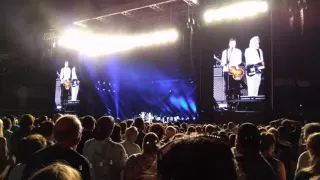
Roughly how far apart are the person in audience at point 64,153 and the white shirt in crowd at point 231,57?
1215 cm

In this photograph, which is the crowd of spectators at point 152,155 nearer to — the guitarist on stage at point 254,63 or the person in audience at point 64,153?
the person in audience at point 64,153

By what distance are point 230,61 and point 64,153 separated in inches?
490

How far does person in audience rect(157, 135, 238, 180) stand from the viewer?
0.84m

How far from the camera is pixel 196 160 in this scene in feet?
2.77

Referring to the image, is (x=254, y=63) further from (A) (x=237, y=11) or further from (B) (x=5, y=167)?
(B) (x=5, y=167)

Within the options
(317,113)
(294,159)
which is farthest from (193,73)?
(294,159)

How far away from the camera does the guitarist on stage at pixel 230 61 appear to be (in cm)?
1381

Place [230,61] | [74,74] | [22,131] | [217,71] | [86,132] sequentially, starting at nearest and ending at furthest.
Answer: [86,132]
[22,131]
[230,61]
[217,71]
[74,74]

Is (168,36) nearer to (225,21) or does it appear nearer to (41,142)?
(225,21)

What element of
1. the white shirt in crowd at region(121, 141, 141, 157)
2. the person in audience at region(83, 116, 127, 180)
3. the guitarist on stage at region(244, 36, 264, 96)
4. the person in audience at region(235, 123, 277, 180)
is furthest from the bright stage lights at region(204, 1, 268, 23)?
the person in audience at region(235, 123, 277, 180)

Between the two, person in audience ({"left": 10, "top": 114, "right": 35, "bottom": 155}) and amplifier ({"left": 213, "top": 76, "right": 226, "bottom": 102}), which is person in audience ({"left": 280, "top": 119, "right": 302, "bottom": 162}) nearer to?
person in audience ({"left": 10, "top": 114, "right": 35, "bottom": 155})

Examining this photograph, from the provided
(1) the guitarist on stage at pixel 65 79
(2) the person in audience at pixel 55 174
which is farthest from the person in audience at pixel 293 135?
(1) the guitarist on stage at pixel 65 79

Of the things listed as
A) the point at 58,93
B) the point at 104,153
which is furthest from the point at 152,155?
the point at 58,93

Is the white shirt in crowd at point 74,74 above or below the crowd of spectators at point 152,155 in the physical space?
above
